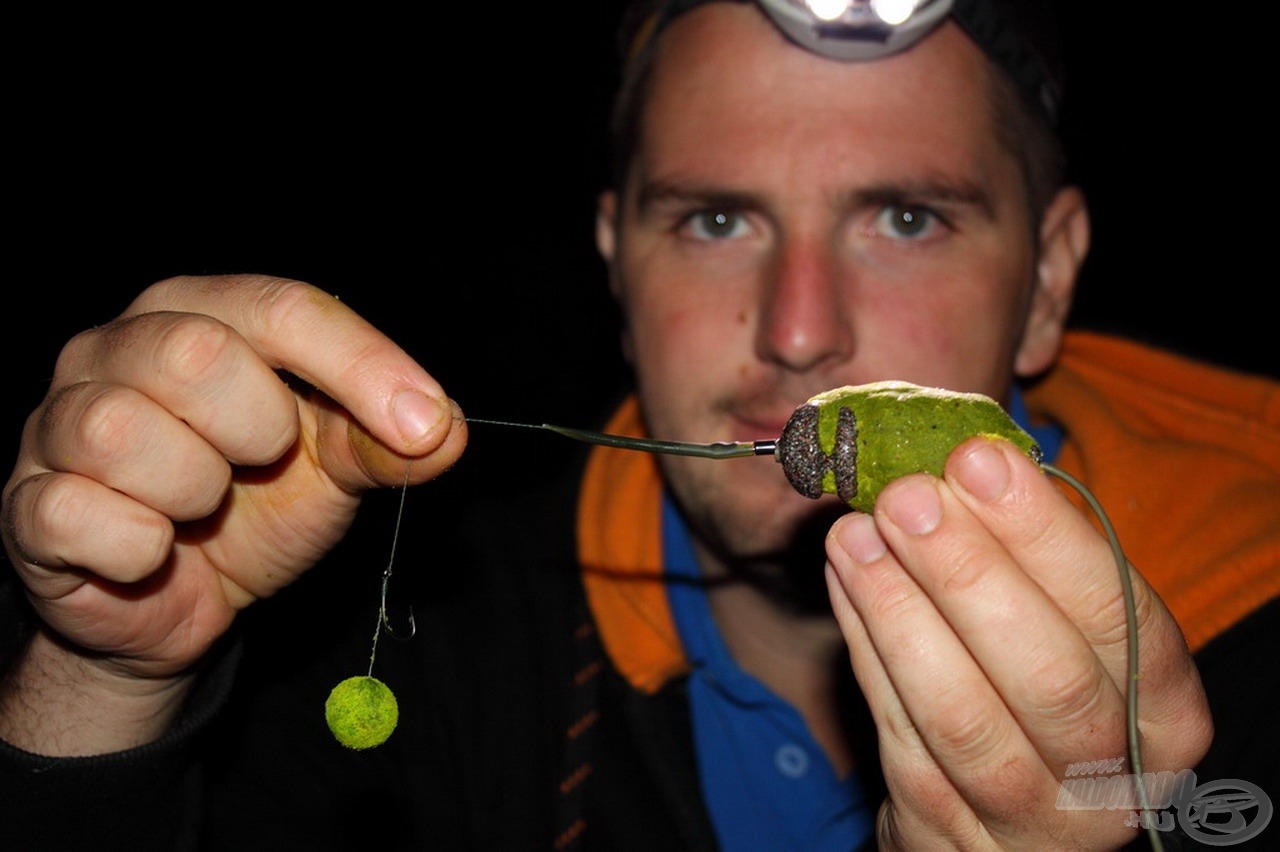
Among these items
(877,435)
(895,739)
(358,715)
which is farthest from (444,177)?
(895,739)

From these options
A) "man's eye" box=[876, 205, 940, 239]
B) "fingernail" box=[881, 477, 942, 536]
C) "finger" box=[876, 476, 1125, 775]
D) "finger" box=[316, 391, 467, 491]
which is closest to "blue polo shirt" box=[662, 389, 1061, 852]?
"man's eye" box=[876, 205, 940, 239]

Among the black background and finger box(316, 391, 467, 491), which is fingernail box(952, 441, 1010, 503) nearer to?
finger box(316, 391, 467, 491)

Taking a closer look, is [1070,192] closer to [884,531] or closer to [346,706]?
[884,531]

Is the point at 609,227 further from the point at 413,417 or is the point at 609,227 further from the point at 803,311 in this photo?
the point at 413,417

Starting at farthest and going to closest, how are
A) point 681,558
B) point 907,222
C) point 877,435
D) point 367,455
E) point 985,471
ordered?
point 681,558
point 907,222
point 367,455
point 877,435
point 985,471

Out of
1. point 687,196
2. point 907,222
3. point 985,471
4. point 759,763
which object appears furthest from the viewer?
point 759,763

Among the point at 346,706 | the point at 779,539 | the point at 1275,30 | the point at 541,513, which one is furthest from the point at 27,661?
the point at 1275,30

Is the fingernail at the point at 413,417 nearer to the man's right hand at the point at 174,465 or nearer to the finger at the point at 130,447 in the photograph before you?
the man's right hand at the point at 174,465
